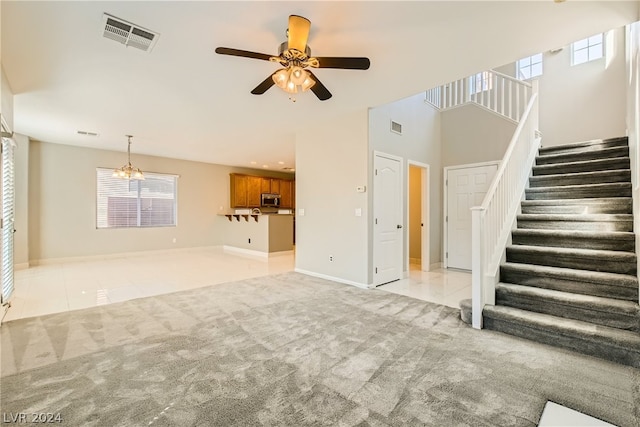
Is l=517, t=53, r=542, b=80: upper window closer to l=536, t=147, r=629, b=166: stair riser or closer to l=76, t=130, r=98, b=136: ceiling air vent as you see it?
l=536, t=147, r=629, b=166: stair riser

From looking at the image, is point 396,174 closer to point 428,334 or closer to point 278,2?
point 428,334

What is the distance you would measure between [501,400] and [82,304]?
4597 millimetres

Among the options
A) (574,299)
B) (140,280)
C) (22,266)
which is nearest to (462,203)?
(574,299)

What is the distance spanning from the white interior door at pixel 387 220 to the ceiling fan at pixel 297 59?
2.41 m

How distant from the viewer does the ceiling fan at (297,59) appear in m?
2.13

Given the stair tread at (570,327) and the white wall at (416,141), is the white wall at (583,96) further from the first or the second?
the stair tread at (570,327)

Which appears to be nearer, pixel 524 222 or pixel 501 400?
pixel 501 400

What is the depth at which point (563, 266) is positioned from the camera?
3.08m

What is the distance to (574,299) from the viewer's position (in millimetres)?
2668

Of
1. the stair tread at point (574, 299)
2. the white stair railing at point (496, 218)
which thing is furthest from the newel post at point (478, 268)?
the stair tread at point (574, 299)

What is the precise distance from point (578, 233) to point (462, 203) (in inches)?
107

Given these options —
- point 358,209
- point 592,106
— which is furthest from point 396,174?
point 592,106

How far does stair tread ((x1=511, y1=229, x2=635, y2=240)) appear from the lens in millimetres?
2928

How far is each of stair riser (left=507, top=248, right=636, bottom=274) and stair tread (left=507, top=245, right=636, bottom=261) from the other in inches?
1.4
